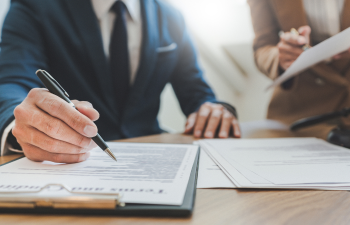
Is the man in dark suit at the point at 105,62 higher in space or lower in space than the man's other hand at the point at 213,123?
higher

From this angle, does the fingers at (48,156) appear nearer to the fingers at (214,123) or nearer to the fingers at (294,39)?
the fingers at (214,123)

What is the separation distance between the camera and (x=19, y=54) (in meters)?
0.57

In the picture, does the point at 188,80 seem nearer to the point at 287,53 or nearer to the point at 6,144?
the point at 287,53

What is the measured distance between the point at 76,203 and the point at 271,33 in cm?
76

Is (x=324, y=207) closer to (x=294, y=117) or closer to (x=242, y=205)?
(x=242, y=205)

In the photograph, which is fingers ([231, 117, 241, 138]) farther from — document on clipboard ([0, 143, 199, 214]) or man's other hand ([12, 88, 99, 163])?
man's other hand ([12, 88, 99, 163])

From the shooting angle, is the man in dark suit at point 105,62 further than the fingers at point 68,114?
Yes

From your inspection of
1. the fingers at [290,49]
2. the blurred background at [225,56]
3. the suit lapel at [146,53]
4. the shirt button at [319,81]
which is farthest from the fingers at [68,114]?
the blurred background at [225,56]

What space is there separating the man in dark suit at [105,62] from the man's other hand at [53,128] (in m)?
0.12

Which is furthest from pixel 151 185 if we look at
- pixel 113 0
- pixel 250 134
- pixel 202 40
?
pixel 202 40

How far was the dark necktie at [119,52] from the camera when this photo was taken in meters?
0.67

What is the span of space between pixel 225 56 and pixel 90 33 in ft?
3.56

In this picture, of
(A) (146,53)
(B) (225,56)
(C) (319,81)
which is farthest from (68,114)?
(B) (225,56)

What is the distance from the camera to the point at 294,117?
0.77m
